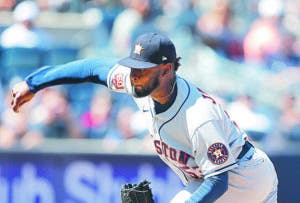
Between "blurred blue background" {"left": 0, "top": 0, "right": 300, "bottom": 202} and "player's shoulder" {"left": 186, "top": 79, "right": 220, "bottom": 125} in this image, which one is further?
"blurred blue background" {"left": 0, "top": 0, "right": 300, "bottom": 202}

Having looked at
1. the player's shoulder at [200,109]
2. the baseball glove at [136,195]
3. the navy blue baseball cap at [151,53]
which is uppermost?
the navy blue baseball cap at [151,53]

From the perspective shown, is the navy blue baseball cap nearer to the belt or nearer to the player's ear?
the player's ear

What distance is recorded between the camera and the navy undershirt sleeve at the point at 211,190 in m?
3.76

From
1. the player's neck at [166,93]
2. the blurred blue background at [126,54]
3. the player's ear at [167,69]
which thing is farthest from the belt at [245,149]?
the blurred blue background at [126,54]

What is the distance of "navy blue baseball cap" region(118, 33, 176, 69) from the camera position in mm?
3871

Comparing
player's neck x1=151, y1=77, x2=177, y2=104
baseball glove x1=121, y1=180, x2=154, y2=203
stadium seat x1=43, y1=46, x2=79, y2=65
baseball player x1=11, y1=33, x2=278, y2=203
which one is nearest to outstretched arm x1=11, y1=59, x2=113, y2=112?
baseball player x1=11, y1=33, x2=278, y2=203

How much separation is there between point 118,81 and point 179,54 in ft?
11.7

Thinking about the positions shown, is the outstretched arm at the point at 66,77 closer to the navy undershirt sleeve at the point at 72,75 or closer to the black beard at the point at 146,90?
the navy undershirt sleeve at the point at 72,75

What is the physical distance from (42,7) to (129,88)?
4550mm

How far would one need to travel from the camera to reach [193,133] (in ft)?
12.6

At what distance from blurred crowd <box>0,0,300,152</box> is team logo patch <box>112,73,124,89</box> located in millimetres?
2554

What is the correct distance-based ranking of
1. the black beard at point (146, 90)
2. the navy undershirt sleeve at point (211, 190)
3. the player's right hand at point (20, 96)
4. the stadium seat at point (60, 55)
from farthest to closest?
1. the stadium seat at point (60, 55)
2. the player's right hand at point (20, 96)
3. the black beard at point (146, 90)
4. the navy undershirt sleeve at point (211, 190)

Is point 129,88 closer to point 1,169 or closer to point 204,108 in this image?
point 204,108

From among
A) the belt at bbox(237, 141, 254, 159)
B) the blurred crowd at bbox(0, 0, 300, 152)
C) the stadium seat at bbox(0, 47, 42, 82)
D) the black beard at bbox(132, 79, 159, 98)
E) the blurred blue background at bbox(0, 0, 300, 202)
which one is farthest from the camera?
the stadium seat at bbox(0, 47, 42, 82)
